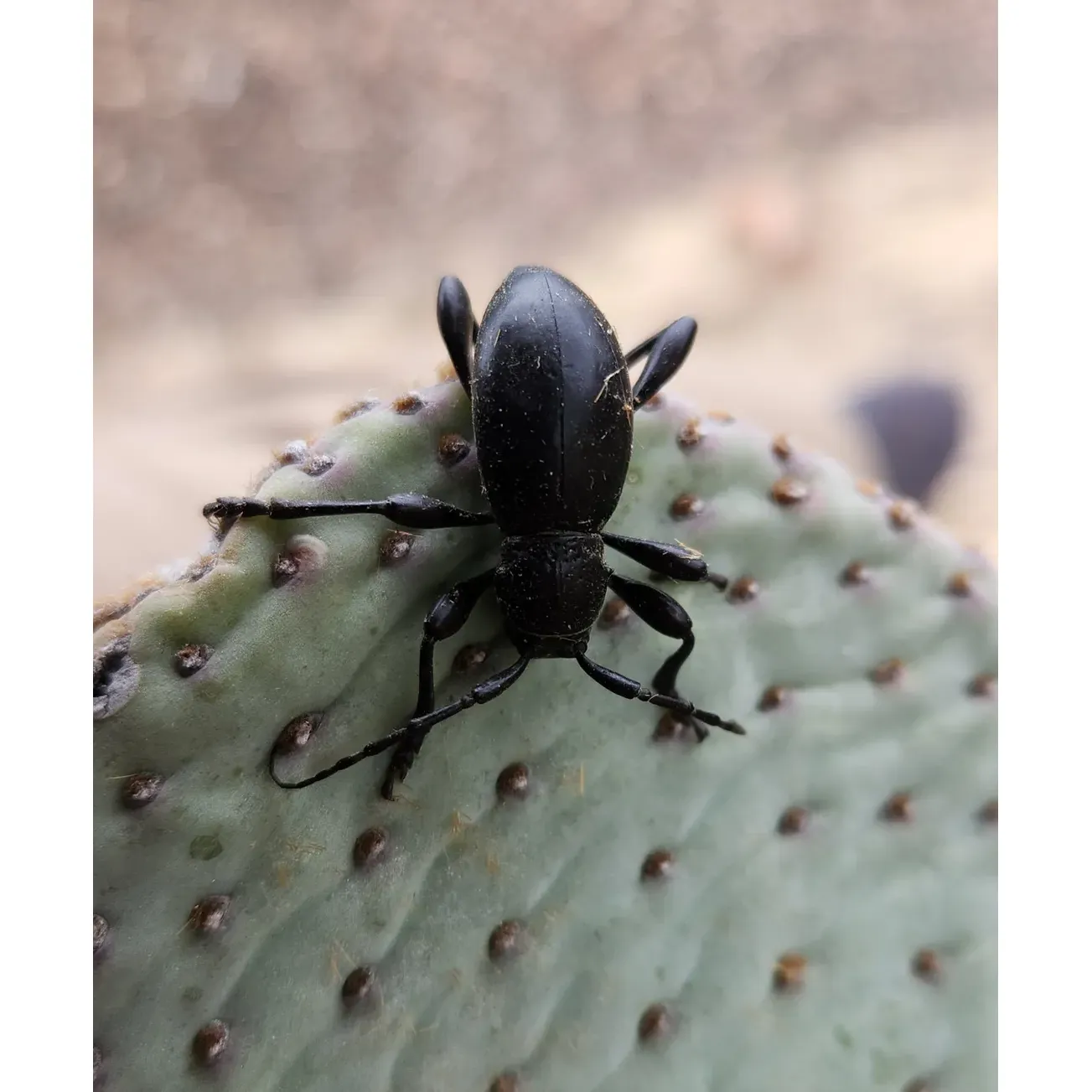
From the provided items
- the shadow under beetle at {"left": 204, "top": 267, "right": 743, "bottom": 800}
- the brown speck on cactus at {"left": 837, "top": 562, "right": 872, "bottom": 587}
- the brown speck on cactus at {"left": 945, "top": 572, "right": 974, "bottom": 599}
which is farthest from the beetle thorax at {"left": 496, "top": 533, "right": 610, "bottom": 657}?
the brown speck on cactus at {"left": 945, "top": 572, "right": 974, "bottom": 599}

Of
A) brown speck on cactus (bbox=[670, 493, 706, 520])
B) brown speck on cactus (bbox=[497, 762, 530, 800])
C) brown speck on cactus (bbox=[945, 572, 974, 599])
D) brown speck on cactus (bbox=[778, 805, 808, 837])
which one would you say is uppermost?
brown speck on cactus (bbox=[670, 493, 706, 520])

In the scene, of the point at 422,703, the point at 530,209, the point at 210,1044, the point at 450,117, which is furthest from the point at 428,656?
the point at 530,209

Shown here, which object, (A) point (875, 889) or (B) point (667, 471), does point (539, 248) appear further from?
(A) point (875, 889)

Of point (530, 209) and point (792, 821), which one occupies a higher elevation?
point (530, 209)

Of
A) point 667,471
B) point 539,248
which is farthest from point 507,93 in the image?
point 667,471

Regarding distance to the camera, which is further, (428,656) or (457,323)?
(457,323)

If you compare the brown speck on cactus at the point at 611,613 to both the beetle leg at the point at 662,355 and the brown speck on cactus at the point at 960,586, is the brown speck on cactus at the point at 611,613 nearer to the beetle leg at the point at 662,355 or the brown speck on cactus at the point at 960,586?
the beetle leg at the point at 662,355

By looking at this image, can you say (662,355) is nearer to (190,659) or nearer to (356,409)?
(356,409)

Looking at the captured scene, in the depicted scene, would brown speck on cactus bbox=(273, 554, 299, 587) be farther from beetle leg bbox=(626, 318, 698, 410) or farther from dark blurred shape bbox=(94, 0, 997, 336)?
dark blurred shape bbox=(94, 0, 997, 336)
